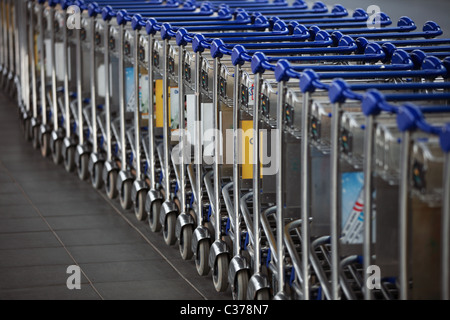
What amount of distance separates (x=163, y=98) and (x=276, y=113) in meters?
1.89

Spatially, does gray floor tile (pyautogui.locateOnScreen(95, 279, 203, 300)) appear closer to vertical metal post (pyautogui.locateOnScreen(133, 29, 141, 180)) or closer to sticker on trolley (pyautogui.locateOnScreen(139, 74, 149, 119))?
vertical metal post (pyautogui.locateOnScreen(133, 29, 141, 180))

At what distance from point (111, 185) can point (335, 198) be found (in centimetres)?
436

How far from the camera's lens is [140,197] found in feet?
26.1

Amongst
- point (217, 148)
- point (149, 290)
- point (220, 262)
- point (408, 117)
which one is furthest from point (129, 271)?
point (408, 117)

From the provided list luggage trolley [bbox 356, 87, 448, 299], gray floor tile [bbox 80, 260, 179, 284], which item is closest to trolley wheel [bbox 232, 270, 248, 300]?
gray floor tile [bbox 80, 260, 179, 284]

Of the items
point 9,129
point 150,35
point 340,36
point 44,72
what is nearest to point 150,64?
point 150,35

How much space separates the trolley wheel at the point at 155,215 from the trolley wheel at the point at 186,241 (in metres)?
0.63

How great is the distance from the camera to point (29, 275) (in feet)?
21.9

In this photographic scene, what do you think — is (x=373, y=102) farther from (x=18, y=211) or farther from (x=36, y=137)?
(x=36, y=137)

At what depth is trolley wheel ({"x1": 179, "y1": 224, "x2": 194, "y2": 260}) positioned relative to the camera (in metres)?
7.00

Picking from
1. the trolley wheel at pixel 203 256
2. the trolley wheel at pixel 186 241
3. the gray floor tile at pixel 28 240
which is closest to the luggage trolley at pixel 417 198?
the trolley wheel at pixel 203 256

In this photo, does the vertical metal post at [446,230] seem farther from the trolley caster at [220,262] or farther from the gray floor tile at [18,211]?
the gray floor tile at [18,211]

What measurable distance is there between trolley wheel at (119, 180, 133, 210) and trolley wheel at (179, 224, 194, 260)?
1386 mm

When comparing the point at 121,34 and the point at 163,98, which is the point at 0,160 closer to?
the point at 121,34
